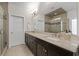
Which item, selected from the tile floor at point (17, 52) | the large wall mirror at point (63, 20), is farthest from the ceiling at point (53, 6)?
the tile floor at point (17, 52)

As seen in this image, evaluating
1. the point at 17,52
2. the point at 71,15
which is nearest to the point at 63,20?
the point at 71,15

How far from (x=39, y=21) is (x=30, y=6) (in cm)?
36

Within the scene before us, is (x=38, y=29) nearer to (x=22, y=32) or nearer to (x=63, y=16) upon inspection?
(x=22, y=32)

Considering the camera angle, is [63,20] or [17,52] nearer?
[63,20]

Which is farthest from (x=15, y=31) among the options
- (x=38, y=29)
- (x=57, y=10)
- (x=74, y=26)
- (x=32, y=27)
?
(x=74, y=26)

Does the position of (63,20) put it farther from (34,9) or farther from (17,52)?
(17,52)

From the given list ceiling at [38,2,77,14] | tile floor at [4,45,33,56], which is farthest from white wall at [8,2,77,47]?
tile floor at [4,45,33,56]

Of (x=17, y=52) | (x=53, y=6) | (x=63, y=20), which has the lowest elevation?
(x=17, y=52)

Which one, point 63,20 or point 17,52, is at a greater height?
point 63,20

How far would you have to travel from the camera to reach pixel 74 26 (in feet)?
4.64

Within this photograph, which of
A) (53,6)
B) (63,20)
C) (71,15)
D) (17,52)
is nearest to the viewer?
(71,15)

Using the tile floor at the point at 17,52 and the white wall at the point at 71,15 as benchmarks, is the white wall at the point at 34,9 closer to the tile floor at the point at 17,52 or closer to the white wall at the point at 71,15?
the white wall at the point at 71,15

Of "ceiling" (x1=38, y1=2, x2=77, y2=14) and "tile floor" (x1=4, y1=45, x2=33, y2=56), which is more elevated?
"ceiling" (x1=38, y1=2, x2=77, y2=14)

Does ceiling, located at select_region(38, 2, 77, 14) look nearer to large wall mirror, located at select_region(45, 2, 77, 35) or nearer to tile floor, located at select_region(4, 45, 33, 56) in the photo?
large wall mirror, located at select_region(45, 2, 77, 35)
